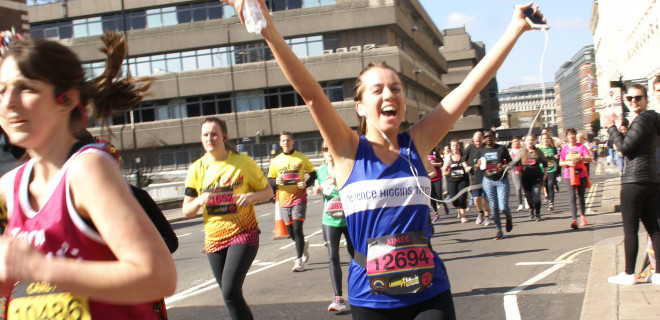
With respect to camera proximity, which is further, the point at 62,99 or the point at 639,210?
the point at 639,210

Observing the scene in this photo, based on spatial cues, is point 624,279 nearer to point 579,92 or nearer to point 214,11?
point 214,11

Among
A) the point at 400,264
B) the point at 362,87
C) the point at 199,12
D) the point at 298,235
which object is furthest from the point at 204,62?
the point at 400,264

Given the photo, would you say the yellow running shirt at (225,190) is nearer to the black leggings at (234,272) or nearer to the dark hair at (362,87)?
the black leggings at (234,272)

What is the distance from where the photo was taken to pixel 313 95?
2768 millimetres

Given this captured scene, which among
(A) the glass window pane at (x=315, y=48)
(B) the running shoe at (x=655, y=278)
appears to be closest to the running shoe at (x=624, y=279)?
(B) the running shoe at (x=655, y=278)

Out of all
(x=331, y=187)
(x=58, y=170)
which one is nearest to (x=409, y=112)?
(x=331, y=187)

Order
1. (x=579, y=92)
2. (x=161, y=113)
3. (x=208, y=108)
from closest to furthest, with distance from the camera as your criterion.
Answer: (x=208, y=108), (x=161, y=113), (x=579, y=92)

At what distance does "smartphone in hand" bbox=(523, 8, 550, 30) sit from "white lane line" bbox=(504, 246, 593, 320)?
11.7 feet

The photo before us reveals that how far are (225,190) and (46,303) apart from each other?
4.13m

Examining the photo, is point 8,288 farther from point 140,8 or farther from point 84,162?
point 140,8

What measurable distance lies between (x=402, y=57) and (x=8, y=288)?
5231 cm

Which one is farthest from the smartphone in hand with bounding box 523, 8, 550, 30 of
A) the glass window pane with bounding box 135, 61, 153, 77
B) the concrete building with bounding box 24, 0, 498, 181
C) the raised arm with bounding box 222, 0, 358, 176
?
the glass window pane with bounding box 135, 61, 153, 77

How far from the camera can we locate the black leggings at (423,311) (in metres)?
2.80

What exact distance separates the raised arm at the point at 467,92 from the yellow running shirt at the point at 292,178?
6.58m
